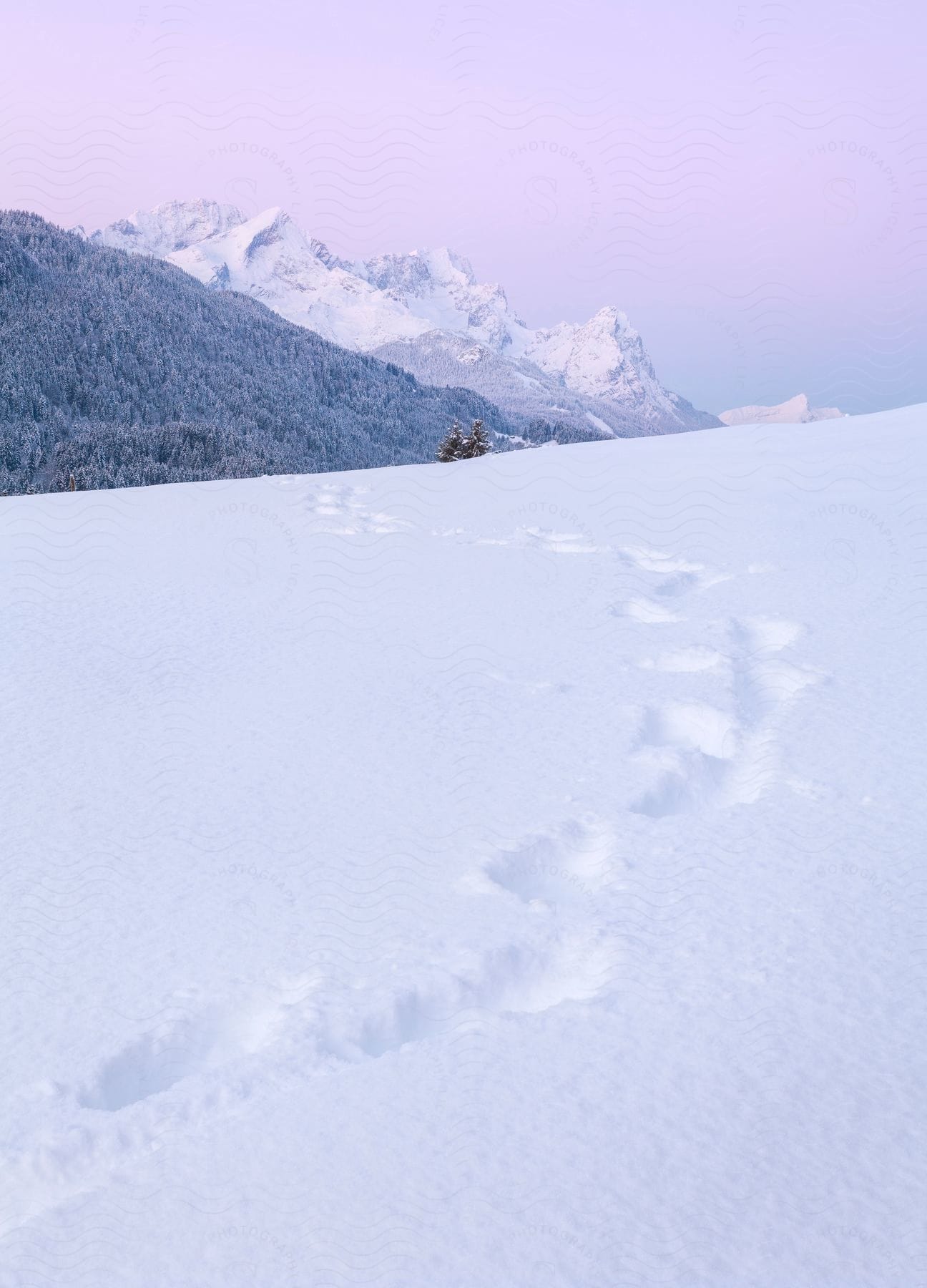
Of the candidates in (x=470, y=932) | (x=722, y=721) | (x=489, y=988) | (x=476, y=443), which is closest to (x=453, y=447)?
(x=476, y=443)

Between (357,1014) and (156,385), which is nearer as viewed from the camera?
(357,1014)

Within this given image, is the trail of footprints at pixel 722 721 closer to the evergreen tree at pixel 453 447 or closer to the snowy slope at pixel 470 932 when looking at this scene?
the snowy slope at pixel 470 932

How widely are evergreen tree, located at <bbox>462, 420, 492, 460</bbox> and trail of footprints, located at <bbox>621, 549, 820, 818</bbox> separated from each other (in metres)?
26.3

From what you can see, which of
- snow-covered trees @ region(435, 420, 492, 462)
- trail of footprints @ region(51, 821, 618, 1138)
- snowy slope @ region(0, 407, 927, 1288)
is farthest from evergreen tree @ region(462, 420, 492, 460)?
trail of footprints @ region(51, 821, 618, 1138)

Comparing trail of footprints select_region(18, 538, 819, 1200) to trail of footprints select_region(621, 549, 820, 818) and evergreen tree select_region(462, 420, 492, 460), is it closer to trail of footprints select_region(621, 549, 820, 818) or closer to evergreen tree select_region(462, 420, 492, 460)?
trail of footprints select_region(621, 549, 820, 818)

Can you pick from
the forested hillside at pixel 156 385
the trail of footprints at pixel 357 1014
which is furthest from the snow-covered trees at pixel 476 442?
the forested hillside at pixel 156 385

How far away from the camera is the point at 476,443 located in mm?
34781

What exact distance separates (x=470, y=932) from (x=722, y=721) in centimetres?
310

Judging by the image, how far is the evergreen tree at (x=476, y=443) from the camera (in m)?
34.4

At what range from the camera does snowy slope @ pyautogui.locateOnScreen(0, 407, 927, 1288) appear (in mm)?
3217

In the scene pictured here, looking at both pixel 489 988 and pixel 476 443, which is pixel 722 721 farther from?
pixel 476 443

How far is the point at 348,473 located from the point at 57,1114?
12736 mm

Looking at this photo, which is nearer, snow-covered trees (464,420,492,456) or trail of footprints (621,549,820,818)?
trail of footprints (621,549,820,818)

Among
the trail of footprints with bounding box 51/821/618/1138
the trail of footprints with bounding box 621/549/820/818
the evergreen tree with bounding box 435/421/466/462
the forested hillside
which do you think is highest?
the forested hillside
